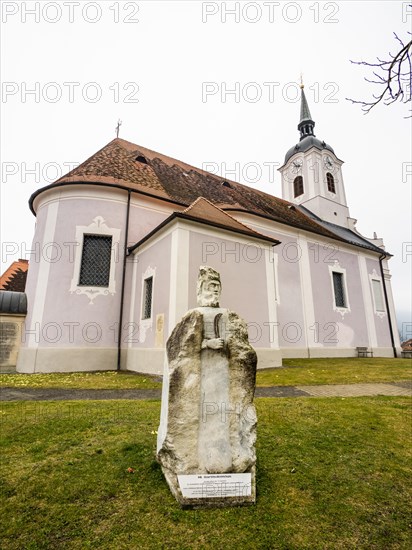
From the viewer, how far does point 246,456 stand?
284 cm

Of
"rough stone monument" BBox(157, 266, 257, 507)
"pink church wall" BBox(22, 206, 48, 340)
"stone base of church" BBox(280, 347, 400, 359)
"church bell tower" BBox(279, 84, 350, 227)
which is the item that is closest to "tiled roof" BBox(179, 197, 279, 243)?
"pink church wall" BBox(22, 206, 48, 340)

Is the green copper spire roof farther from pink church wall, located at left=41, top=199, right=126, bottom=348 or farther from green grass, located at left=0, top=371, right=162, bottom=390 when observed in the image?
green grass, located at left=0, top=371, right=162, bottom=390

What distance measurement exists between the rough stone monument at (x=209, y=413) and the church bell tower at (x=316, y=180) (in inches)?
883

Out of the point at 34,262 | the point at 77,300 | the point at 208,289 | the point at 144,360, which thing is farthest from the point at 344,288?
the point at 208,289

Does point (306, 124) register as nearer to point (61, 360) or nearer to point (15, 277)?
point (15, 277)

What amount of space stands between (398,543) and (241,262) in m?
9.80

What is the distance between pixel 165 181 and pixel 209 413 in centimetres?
1429

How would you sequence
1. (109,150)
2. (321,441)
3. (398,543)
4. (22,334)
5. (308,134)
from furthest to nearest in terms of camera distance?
(308,134) < (109,150) < (22,334) < (321,441) < (398,543)

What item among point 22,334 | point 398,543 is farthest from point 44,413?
point 22,334

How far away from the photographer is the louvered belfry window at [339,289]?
19.2m

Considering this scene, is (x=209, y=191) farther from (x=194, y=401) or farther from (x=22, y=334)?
(x=194, y=401)

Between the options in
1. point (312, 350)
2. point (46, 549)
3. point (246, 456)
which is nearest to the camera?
point (46, 549)

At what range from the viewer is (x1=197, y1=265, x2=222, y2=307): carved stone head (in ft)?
10.9

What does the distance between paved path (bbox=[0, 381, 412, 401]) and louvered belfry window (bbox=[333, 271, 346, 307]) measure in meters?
11.8
